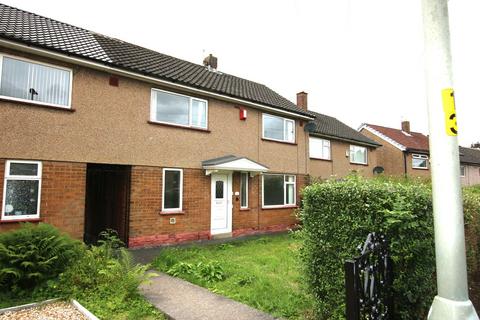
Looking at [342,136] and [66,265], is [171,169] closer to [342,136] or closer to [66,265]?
[66,265]

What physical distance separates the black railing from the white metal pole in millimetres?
537

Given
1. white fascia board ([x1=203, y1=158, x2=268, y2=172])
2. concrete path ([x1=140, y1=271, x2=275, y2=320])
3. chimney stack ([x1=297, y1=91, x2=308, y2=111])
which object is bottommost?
concrete path ([x1=140, y1=271, x2=275, y2=320])

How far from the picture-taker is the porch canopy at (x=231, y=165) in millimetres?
10977

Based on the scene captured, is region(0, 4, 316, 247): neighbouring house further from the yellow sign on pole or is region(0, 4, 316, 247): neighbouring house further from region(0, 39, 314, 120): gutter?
the yellow sign on pole

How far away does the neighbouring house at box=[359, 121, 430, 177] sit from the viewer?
26.2 meters

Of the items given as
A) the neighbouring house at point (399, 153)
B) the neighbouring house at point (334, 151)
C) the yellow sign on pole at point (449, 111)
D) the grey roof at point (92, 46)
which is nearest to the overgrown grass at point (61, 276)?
the yellow sign on pole at point (449, 111)

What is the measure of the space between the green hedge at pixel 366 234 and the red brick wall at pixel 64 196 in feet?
22.1

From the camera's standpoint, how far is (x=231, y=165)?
1122 centimetres

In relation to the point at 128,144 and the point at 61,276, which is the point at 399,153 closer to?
the point at 128,144

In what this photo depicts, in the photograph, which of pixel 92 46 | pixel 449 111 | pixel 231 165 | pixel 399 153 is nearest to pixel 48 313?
pixel 449 111

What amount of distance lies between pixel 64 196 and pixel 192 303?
5.17 meters

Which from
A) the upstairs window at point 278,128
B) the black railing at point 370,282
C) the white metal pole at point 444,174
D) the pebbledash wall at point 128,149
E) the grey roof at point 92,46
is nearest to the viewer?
the white metal pole at point 444,174

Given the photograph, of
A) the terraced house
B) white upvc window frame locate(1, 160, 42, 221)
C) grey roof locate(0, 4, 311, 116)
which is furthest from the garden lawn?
grey roof locate(0, 4, 311, 116)

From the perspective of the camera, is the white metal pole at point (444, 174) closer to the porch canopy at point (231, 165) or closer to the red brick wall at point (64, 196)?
the red brick wall at point (64, 196)
